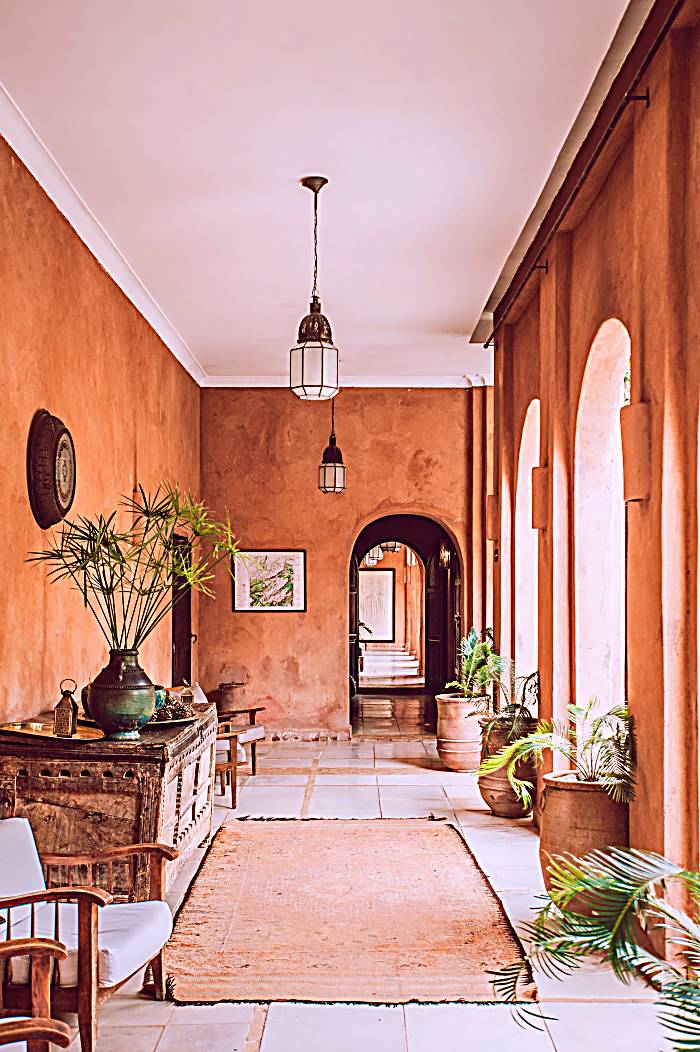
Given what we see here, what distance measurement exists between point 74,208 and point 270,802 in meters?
4.64

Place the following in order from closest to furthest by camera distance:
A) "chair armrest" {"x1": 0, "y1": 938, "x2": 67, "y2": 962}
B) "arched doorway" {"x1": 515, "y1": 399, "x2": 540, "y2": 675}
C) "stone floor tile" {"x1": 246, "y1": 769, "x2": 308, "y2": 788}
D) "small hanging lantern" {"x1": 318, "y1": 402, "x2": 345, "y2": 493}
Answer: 1. "chair armrest" {"x1": 0, "y1": 938, "x2": 67, "y2": 962}
2. "arched doorway" {"x1": 515, "y1": 399, "x2": 540, "y2": 675}
3. "stone floor tile" {"x1": 246, "y1": 769, "x2": 308, "y2": 788}
4. "small hanging lantern" {"x1": 318, "y1": 402, "x2": 345, "y2": 493}

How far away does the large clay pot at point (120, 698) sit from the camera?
487 centimetres

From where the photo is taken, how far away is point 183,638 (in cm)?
→ 1105

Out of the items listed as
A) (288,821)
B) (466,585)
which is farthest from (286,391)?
(288,821)

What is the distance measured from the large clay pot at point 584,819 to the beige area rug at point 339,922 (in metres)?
0.54

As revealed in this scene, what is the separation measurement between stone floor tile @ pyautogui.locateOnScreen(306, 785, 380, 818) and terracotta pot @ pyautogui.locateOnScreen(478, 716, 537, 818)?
857 millimetres

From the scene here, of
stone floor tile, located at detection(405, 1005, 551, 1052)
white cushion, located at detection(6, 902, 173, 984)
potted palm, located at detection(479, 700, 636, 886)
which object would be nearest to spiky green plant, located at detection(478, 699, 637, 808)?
potted palm, located at detection(479, 700, 636, 886)

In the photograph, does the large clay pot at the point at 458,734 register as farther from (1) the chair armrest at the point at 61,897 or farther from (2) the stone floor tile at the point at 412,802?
(1) the chair armrest at the point at 61,897

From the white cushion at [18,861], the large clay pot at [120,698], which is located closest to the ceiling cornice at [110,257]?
the large clay pot at [120,698]

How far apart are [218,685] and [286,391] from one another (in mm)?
3414

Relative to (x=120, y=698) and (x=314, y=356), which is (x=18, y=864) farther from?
(x=314, y=356)

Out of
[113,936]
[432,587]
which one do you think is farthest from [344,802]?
[432,587]

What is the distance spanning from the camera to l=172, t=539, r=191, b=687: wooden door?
10.7 m

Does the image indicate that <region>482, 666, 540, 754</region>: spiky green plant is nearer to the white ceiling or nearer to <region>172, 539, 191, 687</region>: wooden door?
the white ceiling
